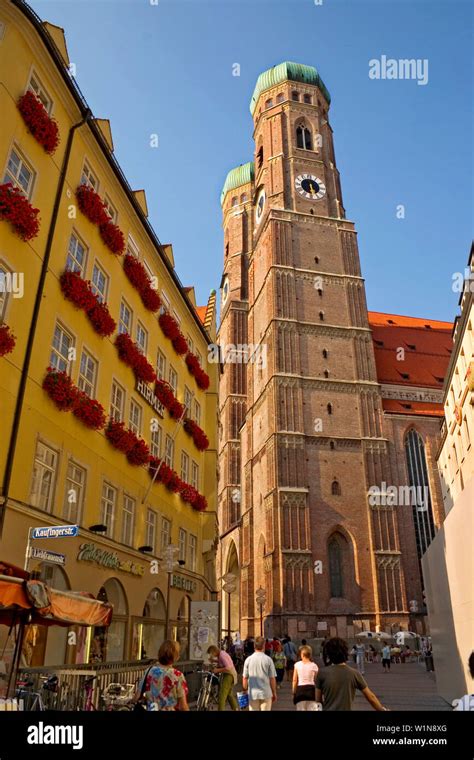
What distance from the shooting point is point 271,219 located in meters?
51.7

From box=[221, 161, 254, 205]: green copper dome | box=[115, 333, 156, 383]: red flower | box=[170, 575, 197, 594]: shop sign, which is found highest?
box=[221, 161, 254, 205]: green copper dome

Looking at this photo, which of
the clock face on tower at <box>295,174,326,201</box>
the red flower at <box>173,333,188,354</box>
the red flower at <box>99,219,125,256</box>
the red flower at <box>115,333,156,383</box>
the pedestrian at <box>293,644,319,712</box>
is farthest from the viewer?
the clock face on tower at <box>295,174,326,201</box>

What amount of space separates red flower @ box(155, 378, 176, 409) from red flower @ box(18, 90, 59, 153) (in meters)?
8.74

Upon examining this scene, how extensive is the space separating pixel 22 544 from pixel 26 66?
10903mm

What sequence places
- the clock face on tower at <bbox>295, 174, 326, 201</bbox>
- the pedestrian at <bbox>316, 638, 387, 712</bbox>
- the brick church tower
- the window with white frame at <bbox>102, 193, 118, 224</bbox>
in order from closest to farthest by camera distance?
the pedestrian at <bbox>316, 638, 387, 712</bbox>
the window with white frame at <bbox>102, 193, 118, 224</bbox>
the brick church tower
the clock face on tower at <bbox>295, 174, 326, 201</bbox>

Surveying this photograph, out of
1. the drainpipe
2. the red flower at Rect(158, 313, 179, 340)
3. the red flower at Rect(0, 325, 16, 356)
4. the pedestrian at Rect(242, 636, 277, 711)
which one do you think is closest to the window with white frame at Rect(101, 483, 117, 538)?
the drainpipe

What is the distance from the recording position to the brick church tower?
40.3 metres

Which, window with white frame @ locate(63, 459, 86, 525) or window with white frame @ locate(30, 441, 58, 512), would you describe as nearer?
window with white frame @ locate(30, 441, 58, 512)

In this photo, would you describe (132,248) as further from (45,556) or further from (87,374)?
(45,556)

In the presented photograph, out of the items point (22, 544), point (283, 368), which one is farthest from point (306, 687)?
point (283, 368)

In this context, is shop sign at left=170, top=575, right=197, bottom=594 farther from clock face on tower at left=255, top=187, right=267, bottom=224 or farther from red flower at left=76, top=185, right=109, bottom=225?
clock face on tower at left=255, top=187, right=267, bottom=224

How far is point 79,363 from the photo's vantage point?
15.3 meters
